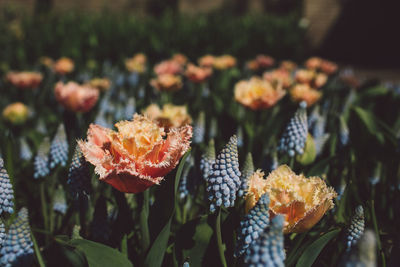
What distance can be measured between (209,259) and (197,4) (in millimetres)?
15440

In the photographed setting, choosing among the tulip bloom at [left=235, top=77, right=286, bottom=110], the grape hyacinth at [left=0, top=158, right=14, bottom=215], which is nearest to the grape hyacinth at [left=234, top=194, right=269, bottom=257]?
the grape hyacinth at [left=0, top=158, right=14, bottom=215]

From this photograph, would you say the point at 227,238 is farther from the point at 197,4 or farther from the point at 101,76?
the point at 197,4

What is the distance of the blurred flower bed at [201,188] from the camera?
0.90 meters

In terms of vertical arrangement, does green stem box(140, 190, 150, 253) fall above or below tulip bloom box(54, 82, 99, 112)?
below

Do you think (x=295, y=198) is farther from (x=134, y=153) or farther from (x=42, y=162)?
(x=42, y=162)

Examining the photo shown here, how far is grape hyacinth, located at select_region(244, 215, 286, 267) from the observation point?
0.67 metres

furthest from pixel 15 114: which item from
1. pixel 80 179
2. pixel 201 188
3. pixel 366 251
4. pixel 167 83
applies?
pixel 366 251

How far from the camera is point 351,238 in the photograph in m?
0.92

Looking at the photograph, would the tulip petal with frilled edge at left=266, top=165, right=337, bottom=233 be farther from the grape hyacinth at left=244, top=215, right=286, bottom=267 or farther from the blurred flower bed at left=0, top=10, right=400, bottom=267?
the grape hyacinth at left=244, top=215, right=286, bottom=267

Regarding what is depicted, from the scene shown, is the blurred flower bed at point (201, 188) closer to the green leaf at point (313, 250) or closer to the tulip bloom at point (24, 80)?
the green leaf at point (313, 250)

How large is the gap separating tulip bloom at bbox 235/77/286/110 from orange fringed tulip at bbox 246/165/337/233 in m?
1.01

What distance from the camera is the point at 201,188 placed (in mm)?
1577

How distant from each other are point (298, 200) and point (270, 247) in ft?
1.00

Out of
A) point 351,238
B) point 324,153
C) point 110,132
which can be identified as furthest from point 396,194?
point 110,132
